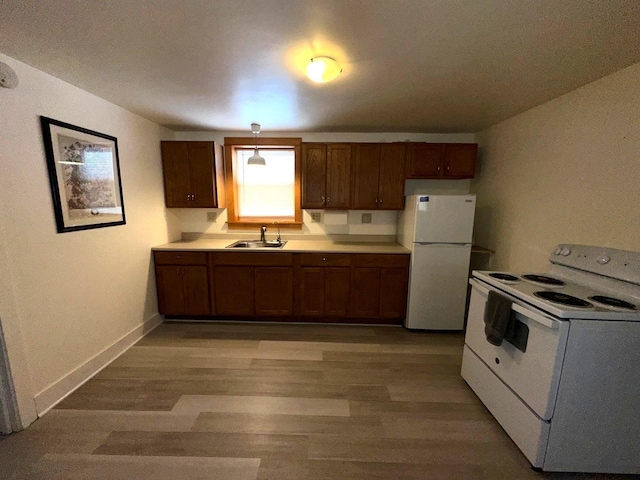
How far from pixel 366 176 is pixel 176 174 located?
227 cm

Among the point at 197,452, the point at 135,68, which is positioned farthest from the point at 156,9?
the point at 197,452

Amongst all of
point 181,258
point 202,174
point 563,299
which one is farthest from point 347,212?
point 563,299

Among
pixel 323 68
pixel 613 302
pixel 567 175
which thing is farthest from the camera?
pixel 567 175

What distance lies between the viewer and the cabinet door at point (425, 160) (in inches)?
116

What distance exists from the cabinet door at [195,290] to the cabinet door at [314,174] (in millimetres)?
1454

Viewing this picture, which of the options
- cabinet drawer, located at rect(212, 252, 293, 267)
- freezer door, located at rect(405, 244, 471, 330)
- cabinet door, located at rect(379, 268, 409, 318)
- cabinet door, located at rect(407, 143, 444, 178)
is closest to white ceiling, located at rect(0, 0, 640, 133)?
cabinet door, located at rect(407, 143, 444, 178)

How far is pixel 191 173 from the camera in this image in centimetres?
303

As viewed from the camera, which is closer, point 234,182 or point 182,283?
point 182,283

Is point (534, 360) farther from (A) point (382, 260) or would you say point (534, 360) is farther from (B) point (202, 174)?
(B) point (202, 174)

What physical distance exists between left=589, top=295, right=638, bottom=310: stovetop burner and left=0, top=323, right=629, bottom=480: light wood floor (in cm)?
95

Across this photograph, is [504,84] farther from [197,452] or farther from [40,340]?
[40,340]

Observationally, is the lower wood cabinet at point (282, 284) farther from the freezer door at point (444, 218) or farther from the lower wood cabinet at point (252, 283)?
the freezer door at point (444, 218)

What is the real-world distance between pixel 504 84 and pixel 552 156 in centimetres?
78

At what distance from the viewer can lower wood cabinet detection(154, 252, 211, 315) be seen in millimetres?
2896
